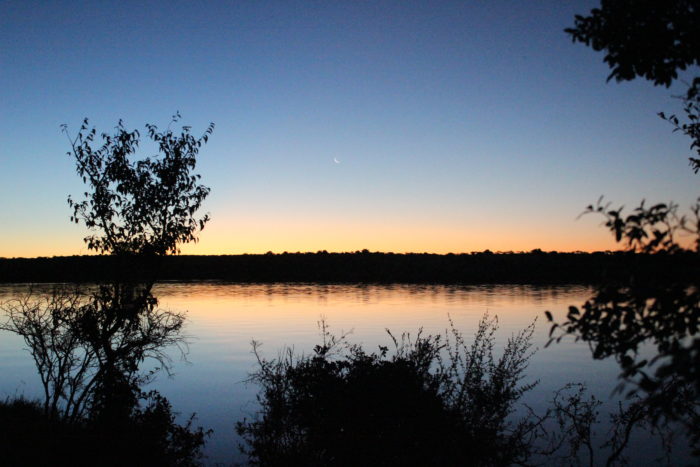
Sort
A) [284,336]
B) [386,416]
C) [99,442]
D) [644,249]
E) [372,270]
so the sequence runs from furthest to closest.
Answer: [372,270] → [284,336] → [99,442] → [386,416] → [644,249]

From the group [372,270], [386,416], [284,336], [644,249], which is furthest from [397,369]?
[372,270]

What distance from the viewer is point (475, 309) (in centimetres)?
7538

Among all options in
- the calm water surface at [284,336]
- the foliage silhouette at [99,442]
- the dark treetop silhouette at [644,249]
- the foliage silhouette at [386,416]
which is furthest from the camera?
the calm water surface at [284,336]

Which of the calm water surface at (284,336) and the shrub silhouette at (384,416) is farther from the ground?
the shrub silhouette at (384,416)

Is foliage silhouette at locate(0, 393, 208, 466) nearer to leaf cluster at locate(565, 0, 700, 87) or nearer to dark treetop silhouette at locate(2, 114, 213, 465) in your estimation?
dark treetop silhouette at locate(2, 114, 213, 465)

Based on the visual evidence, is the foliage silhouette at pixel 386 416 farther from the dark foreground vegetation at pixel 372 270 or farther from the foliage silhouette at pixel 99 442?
the dark foreground vegetation at pixel 372 270

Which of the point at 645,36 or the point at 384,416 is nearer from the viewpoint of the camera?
the point at 645,36

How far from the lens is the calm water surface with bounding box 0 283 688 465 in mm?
29578

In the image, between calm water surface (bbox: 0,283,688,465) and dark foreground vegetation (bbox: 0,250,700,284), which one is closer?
calm water surface (bbox: 0,283,688,465)

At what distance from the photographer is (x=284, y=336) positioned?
53656 mm

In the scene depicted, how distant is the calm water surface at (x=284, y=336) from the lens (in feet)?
97.0

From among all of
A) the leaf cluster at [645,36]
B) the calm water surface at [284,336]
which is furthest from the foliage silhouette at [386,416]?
the leaf cluster at [645,36]

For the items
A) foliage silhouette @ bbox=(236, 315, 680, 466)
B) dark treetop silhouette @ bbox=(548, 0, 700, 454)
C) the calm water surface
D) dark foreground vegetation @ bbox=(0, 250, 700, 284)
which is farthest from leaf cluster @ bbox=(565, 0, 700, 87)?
dark foreground vegetation @ bbox=(0, 250, 700, 284)

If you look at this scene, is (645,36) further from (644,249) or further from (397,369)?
(397,369)
